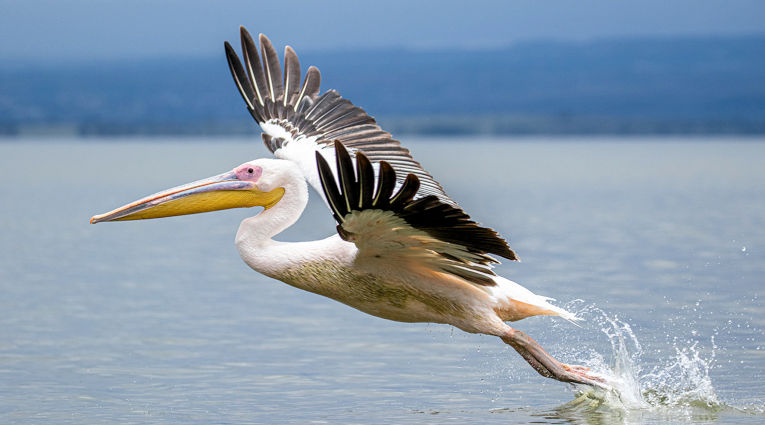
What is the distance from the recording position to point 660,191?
82.2 feet

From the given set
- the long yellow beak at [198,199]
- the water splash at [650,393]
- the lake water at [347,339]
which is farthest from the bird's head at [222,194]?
the water splash at [650,393]

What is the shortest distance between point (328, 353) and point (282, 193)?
178 cm

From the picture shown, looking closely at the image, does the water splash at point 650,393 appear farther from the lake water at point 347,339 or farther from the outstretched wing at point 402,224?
the outstretched wing at point 402,224

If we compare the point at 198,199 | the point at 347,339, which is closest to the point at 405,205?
the point at 198,199

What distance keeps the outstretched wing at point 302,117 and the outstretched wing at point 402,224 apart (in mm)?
769

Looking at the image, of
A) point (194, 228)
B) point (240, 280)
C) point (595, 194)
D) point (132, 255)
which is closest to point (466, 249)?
point (240, 280)

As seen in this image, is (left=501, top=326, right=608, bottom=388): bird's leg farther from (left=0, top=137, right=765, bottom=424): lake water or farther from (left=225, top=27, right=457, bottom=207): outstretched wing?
(left=225, top=27, right=457, bottom=207): outstretched wing

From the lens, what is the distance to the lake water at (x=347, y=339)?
7.11 m

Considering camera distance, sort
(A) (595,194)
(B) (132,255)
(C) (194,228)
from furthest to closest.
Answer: (A) (595,194) < (C) (194,228) < (B) (132,255)

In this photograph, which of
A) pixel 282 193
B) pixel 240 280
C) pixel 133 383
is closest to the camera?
pixel 282 193

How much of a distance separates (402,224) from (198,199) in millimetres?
1329

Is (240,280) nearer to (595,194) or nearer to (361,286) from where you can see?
(361,286)

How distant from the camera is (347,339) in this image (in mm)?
8930

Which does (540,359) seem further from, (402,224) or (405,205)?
(405,205)
